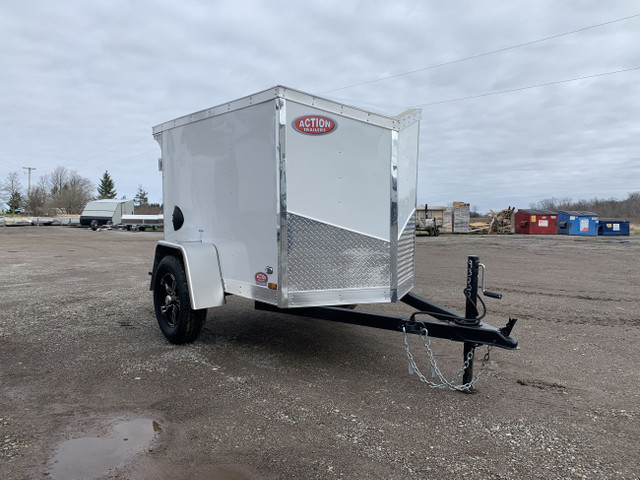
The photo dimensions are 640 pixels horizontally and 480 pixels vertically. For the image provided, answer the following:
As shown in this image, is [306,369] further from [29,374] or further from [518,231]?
[518,231]

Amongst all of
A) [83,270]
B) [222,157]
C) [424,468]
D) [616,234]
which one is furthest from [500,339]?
[616,234]

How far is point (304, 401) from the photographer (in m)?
3.73

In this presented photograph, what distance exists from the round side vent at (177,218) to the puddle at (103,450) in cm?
290

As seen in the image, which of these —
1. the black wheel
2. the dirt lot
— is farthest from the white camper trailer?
the black wheel

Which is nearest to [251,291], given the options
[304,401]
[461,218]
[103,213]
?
[304,401]

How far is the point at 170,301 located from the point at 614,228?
41.0m

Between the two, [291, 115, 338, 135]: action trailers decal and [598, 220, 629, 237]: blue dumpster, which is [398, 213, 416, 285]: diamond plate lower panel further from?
[598, 220, 629, 237]: blue dumpster

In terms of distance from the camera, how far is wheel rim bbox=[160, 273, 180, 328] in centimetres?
517

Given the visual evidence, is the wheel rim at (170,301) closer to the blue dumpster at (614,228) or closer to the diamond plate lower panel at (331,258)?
the diamond plate lower panel at (331,258)

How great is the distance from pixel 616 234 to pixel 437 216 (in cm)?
1559

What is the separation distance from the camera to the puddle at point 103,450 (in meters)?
2.70

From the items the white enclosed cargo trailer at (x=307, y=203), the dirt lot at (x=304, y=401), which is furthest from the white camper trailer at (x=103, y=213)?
the white enclosed cargo trailer at (x=307, y=203)

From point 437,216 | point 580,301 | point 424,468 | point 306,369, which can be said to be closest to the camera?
point 424,468

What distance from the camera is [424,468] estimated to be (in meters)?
2.76
